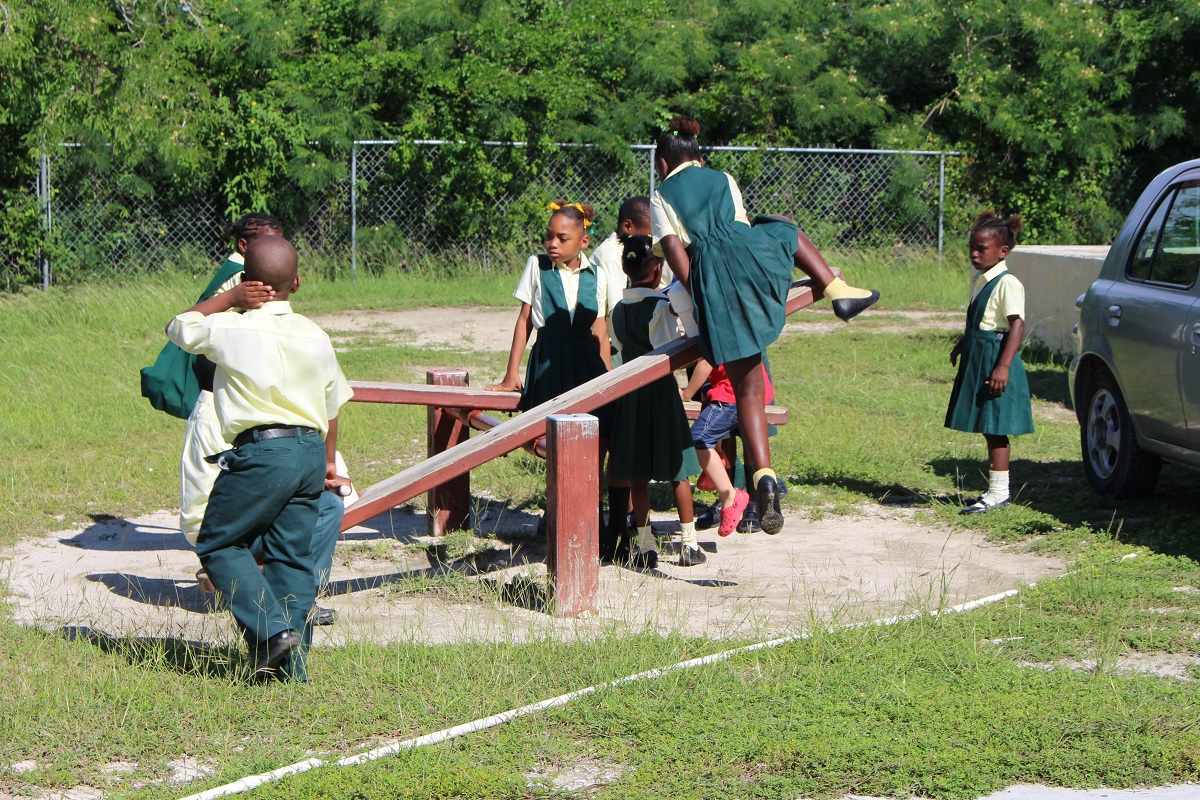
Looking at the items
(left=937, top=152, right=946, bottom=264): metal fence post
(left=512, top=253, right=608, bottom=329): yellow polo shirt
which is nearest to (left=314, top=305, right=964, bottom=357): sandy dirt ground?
(left=937, top=152, right=946, bottom=264): metal fence post

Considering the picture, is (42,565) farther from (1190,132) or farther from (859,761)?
(1190,132)

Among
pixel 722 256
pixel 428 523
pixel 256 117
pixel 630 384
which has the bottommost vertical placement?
pixel 428 523

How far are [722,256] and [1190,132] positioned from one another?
52.4 feet

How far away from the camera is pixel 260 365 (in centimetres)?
421

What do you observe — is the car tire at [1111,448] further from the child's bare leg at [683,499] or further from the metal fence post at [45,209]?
the metal fence post at [45,209]

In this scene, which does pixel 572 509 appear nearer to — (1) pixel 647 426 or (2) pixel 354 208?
(1) pixel 647 426

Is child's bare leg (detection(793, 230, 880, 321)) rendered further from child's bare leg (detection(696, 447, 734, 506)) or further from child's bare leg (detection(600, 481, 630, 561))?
child's bare leg (detection(600, 481, 630, 561))

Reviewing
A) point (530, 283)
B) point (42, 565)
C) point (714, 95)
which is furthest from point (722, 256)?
point (714, 95)

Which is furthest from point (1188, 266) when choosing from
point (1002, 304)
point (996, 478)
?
point (996, 478)

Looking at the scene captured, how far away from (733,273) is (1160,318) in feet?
7.89

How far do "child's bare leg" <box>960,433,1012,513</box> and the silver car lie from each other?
597 millimetres

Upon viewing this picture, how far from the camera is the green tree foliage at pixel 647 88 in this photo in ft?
53.9

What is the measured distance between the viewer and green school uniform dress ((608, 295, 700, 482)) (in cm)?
599

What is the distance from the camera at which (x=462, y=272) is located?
17.5 m
